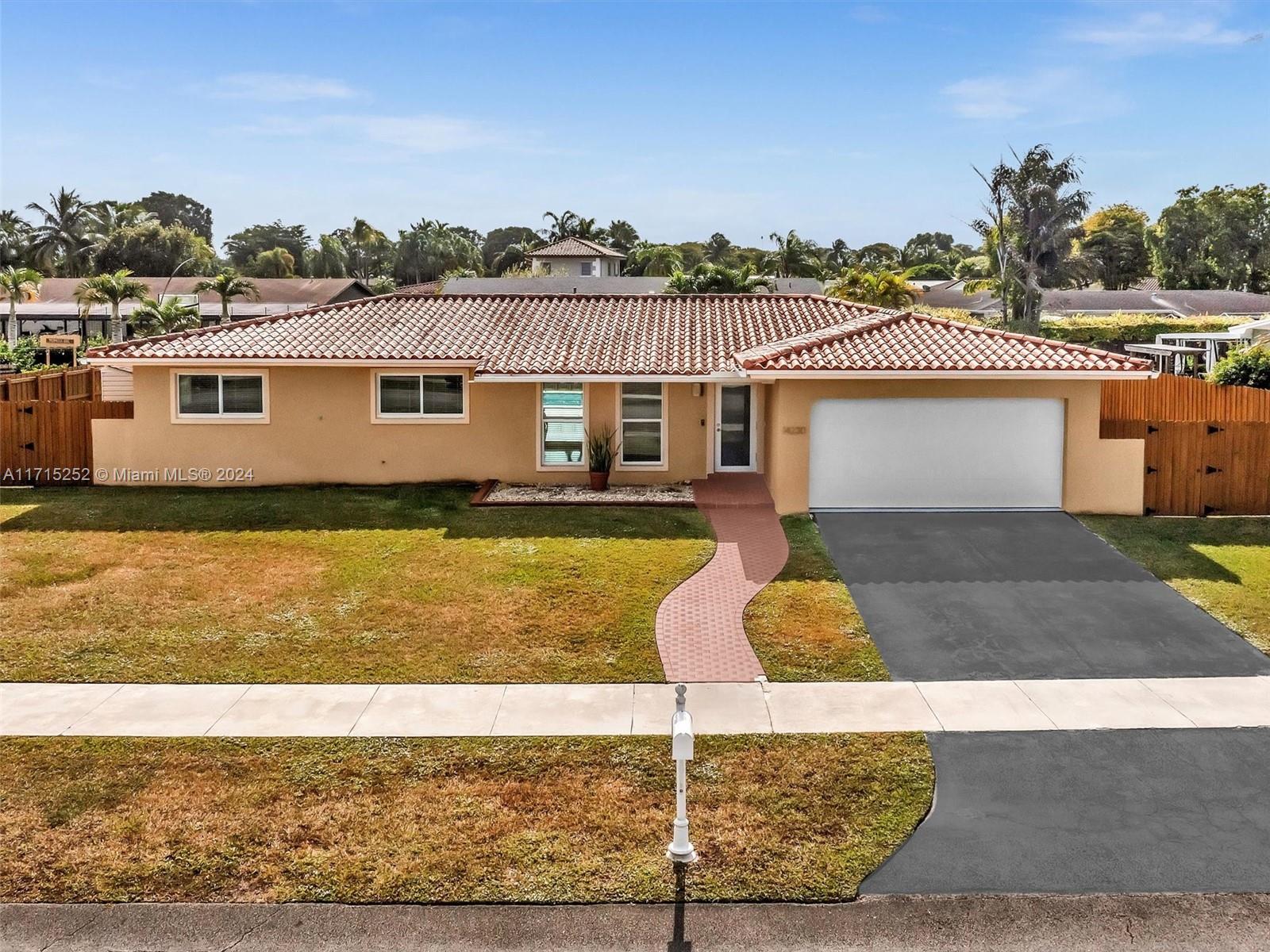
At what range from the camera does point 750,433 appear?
2244 centimetres

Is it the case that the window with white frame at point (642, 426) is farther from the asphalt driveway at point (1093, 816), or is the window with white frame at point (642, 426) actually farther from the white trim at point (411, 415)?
the asphalt driveway at point (1093, 816)

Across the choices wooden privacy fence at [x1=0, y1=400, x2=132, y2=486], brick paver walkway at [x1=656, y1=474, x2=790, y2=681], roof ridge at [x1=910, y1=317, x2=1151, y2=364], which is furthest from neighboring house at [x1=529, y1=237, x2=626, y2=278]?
brick paver walkway at [x1=656, y1=474, x2=790, y2=681]

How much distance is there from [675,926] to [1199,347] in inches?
1906

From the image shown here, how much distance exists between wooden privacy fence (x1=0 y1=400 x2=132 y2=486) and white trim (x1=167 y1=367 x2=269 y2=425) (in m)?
1.74

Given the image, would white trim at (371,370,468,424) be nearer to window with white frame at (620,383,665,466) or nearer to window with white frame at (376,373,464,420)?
Answer: window with white frame at (376,373,464,420)

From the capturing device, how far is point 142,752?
10.3 metres

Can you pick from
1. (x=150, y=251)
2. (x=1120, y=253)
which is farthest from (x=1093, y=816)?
(x=1120, y=253)

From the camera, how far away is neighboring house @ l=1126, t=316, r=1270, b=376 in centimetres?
4025

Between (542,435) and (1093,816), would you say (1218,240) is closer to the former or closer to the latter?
(542,435)

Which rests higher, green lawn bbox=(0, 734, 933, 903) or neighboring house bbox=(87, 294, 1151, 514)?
neighboring house bbox=(87, 294, 1151, 514)

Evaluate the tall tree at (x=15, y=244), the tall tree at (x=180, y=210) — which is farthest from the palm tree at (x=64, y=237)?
the tall tree at (x=180, y=210)

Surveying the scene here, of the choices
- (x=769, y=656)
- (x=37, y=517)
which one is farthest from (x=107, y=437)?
(x=769, y=656)

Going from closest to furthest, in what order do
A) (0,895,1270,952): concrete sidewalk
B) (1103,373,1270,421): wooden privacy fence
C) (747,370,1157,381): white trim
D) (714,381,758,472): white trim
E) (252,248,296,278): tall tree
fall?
1. (0,895,1270,952): concrete sidewalk
2. (747,370,1157,381): white trim
3. (714,381,758,472): white trim
4. (1103,373,1270,421): wooden privacy fence
5. (252,248,296,278): tall tree

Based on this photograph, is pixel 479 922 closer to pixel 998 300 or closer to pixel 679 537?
pixel 679 537
